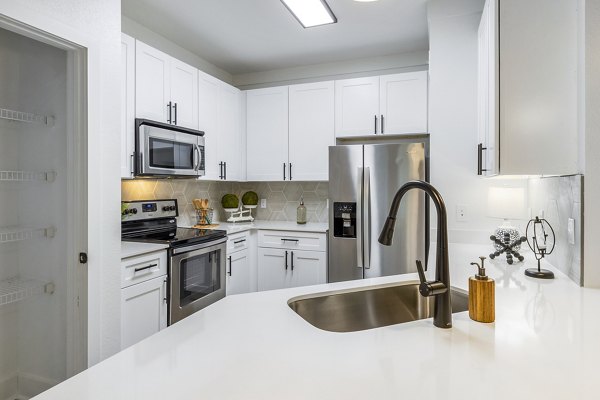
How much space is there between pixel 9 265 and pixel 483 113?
9.18ft

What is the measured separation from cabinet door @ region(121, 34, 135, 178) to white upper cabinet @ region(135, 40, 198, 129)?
0.05 metres

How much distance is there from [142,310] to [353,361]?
179cm

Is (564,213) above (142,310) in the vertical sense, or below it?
above

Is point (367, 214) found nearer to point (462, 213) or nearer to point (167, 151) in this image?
point (462, 213)

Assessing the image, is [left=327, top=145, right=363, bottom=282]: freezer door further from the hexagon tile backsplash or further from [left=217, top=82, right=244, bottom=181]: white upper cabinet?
[left=217, top=82, right=244, bottom=181]: white upper cabinet

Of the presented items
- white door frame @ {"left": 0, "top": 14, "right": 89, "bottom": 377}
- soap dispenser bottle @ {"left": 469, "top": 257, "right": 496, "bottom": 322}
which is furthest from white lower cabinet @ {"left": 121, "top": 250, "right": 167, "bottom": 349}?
soap dispenser bottle @ {"left": 469, "top": 257, "right": 496, "bottom": 322}

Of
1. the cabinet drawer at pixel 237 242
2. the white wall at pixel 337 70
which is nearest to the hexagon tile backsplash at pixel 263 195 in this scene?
the cabinet drawer at pixel 237 242

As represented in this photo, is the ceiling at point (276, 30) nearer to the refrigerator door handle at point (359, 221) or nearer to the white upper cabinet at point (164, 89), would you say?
the white upper cabinet at point (164, 89)

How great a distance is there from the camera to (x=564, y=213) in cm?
166

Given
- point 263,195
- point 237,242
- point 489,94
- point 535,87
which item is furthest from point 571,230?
point 263,195

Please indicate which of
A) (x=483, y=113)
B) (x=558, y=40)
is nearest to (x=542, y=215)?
(x=483, y=113)

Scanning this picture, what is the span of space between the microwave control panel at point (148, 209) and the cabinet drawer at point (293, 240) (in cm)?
88

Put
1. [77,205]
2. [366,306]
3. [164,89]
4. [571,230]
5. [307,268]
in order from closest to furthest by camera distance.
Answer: [366,306] → [571,230] → [77,205] → [164,89] → [307,268]

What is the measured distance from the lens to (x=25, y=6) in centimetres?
146
